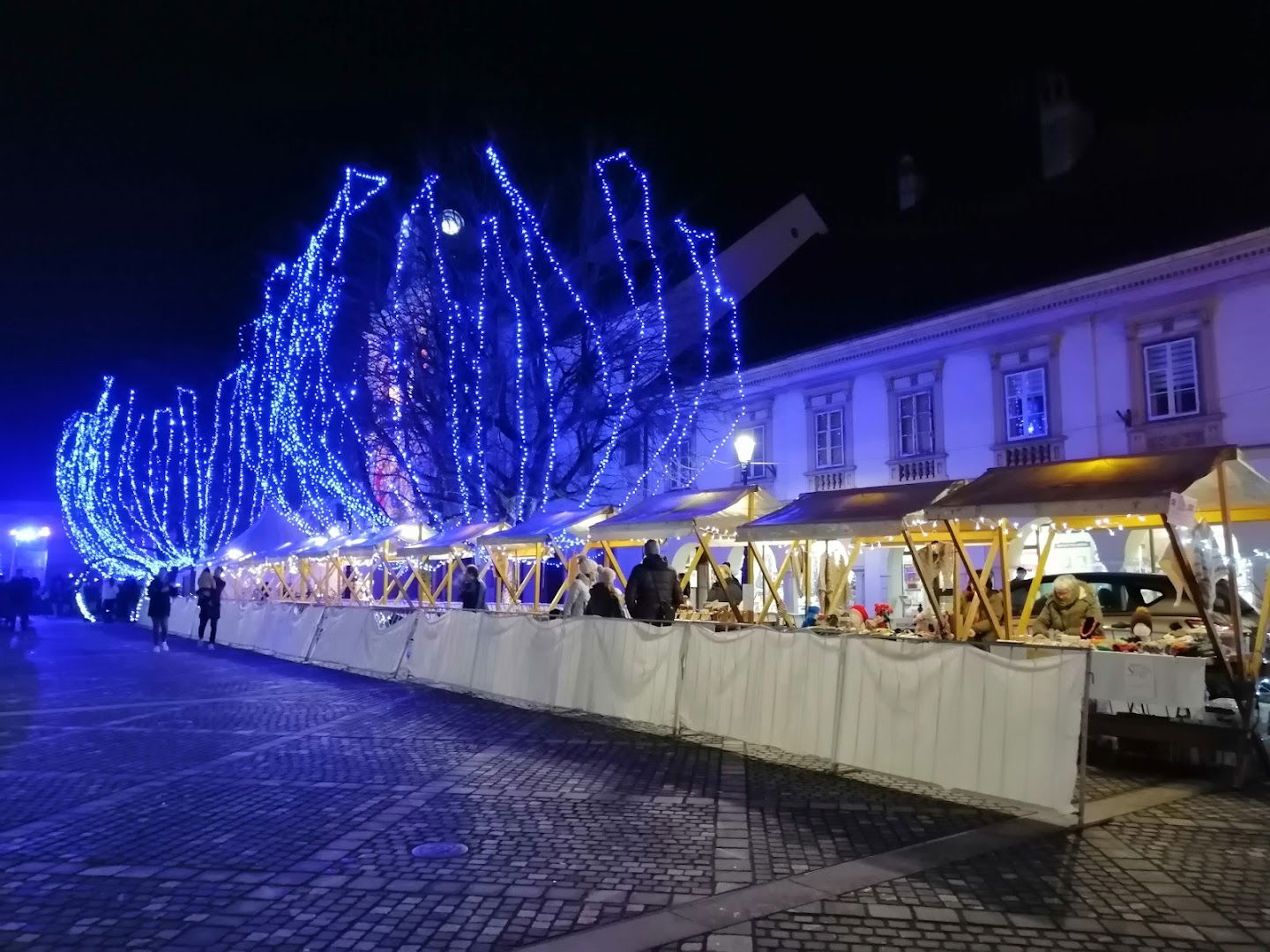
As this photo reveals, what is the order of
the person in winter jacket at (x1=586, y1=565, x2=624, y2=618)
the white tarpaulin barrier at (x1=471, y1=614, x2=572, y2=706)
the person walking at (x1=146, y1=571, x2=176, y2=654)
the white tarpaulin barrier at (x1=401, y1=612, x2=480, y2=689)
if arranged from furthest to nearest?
the person walking at (x1=146, y1=571, x2=176, y2=654)
the white tarpaulin barrier at (x1=401, y1=612, x2=480, y2=689)
the person in winter jacket at (x1=586, y1=565, x2=624, y2=618)
the white tarpaulin barrier at (x1=471, y1=614, x2=572, y2=706)

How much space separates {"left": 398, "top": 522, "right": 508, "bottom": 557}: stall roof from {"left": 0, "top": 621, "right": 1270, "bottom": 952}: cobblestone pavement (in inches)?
376

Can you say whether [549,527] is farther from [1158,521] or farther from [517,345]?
[1158,521]

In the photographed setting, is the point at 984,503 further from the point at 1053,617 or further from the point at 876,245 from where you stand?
the point at 876,245

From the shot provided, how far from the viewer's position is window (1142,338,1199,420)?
1902cm

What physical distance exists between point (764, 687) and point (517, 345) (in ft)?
47.0

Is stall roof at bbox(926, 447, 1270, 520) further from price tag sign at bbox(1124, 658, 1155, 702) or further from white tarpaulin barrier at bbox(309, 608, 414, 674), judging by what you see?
white tarpaulin barrier at bbox(309, 608, 414, 674)

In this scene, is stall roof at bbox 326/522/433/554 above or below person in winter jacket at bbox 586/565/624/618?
above

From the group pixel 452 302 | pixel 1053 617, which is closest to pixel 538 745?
pixel 1053 617

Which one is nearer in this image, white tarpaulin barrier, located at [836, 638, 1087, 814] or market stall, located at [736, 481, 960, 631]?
white tarpaulin barrier, located at [836, 638, 1087, 814]

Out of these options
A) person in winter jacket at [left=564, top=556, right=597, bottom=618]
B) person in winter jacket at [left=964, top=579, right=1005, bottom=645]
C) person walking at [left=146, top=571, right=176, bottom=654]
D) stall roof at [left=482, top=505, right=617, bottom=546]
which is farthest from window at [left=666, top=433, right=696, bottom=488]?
person in winter jacket at [left=964, top=579, right=1005, bottom=645]

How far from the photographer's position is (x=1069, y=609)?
10906 millimetres

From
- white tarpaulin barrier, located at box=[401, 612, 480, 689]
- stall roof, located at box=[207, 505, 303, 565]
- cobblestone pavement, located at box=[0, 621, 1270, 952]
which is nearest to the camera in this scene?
cobblestone pavement, located at box=[0, 621, 1270, 952]

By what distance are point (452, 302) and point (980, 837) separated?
18.0 metres

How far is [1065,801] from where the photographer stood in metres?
6.34
